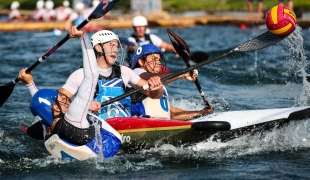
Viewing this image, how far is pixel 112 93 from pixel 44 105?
0.99m

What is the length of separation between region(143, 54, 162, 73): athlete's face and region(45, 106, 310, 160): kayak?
98 centimetres

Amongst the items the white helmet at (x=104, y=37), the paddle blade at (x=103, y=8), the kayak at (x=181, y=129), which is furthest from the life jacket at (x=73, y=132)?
the paddle blade at (x=103, y=8)

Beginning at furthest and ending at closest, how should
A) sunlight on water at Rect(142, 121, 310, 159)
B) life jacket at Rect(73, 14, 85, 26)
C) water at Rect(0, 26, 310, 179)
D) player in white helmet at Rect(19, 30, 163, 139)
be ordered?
life jacket at Rect(73, 14, 85, 26) → sunlight on water at Rect(142, 121, 310, 159) → player in white helmet at Rect(19, 30, 163, 139) → water at Rect(0, 26, 310, 179)

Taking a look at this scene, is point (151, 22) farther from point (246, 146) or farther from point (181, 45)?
point (246, 146)

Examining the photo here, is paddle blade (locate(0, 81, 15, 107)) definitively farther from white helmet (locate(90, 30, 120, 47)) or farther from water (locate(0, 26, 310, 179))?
white helmet (locate(90, 30, 120, 47))

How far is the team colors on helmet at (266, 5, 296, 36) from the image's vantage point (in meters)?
7.62

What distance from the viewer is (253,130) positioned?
761cm

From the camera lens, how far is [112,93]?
7773mm

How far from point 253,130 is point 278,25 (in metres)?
1.19

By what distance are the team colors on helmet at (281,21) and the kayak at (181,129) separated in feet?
2.89

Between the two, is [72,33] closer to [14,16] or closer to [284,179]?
[284,179]

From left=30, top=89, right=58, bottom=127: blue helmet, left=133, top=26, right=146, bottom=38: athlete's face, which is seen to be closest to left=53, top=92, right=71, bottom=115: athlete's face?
left=30, top=89, right=58, bottom=127: blue helmet

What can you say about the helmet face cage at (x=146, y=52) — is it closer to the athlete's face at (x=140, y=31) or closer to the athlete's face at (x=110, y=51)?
the athlete's face at (x=110, y=51)

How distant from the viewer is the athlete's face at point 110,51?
759cm
